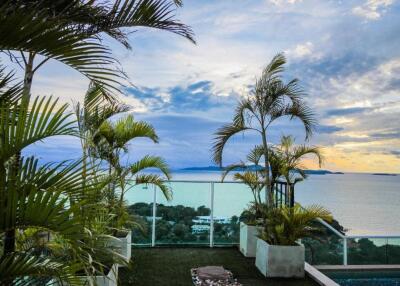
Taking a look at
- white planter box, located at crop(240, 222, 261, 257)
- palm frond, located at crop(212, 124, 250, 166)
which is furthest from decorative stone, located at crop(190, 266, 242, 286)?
palm frond, located at crop(212, 124, 250, 166)

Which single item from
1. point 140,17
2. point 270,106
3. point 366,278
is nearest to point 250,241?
point 366,278

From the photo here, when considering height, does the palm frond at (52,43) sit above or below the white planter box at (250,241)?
above

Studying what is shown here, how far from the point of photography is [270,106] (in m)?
5.77

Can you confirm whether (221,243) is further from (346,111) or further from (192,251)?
(346,111)

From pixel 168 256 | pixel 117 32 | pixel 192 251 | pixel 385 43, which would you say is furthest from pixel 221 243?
pixel 117 32

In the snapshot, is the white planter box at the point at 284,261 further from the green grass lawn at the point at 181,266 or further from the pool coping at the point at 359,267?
the pool coping at the point at 359,267

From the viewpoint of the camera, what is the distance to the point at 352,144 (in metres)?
9.55

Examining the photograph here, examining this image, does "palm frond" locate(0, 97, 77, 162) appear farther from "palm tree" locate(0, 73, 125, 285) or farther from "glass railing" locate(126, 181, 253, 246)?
"glass railing" locate(126, 181, 253, 246)

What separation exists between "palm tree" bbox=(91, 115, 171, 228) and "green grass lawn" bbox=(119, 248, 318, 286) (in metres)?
0.74

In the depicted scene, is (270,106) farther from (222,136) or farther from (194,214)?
(194,214)

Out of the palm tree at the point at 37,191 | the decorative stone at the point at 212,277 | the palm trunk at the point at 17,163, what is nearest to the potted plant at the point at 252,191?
the decorative stone at the point at 212,277

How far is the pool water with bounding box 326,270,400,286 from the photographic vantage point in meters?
5.88

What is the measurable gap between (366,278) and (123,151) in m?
4.17

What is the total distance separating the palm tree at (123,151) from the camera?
5.54m
